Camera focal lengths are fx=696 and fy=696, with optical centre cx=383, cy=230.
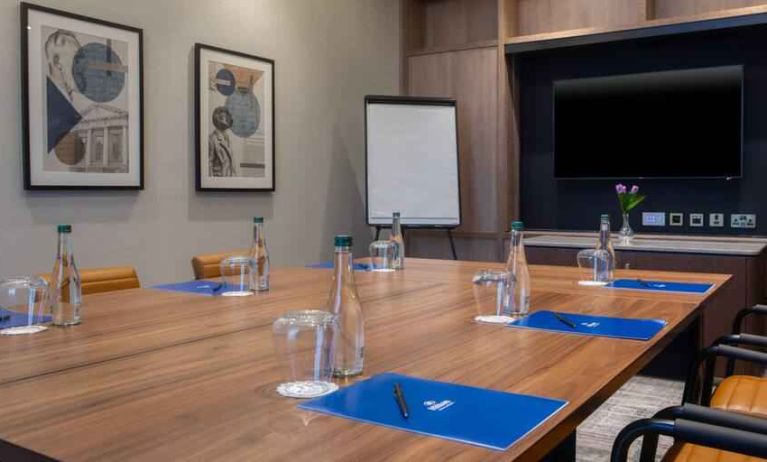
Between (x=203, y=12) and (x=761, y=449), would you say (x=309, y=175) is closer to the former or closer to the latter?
(x=203, y=12)

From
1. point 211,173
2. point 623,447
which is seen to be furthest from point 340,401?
point 211,173

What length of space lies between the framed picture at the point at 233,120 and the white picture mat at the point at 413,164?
0.85 metres

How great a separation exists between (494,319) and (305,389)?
2.36 feet

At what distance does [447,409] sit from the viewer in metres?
0.99

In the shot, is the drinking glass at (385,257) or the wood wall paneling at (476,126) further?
the wood wall paneling at (476,126)

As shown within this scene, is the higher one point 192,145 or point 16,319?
point 192,145

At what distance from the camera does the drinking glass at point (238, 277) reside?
2.18 meters

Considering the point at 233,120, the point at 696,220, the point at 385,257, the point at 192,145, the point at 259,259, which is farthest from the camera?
the point at 696,220

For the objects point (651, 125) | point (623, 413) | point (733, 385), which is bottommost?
point (623, 413)

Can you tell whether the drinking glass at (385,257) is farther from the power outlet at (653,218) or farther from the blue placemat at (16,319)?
the power outlet at (653,218)

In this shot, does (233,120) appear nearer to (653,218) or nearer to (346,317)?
(653,218)

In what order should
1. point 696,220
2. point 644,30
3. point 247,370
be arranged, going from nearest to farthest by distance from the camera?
point 247,370 → point 644,30 → point 696,220

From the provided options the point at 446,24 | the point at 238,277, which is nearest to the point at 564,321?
the point at 238,277

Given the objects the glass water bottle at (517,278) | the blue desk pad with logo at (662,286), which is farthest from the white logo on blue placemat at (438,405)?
the blue desk pad with logo at (662,286)
